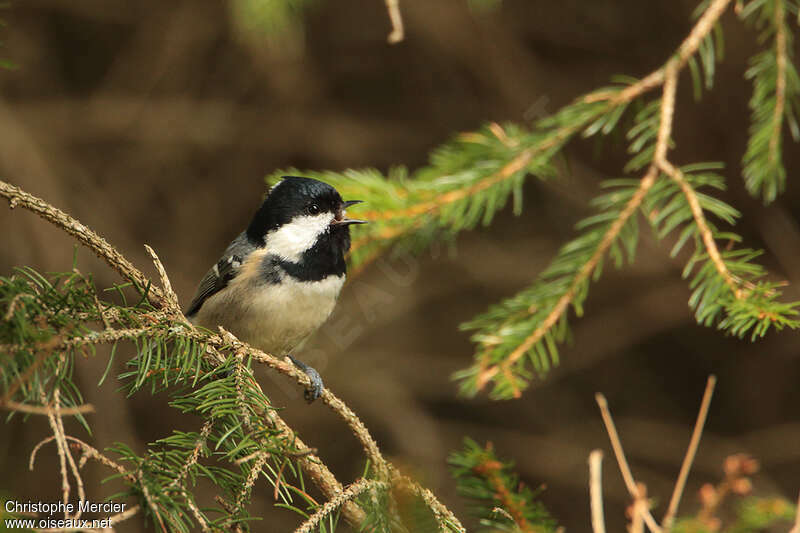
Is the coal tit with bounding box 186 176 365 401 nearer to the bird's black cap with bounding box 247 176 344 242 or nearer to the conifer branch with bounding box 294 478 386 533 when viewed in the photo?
the bird's black cap with bounding box 247 176 344 242

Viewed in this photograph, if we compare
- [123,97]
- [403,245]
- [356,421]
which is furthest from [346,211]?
[123,97]

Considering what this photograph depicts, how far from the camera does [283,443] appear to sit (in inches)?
38.0

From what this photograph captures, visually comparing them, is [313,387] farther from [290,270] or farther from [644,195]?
[644,195]

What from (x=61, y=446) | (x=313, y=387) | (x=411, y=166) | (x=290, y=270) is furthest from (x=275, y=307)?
(x=411, y=166)

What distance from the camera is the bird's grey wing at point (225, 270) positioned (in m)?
2.11

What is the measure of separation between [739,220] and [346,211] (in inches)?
66.6

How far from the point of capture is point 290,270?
6.52 ft

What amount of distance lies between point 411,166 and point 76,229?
7.36 ft

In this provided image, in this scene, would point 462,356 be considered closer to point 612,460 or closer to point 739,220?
point 612,460

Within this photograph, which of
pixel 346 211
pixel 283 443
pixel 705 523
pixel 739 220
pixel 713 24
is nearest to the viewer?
pixel 705 523

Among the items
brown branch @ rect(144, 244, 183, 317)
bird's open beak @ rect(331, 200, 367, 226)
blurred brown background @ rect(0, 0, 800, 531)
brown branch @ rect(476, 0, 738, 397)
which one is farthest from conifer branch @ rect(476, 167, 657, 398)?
blurred brown background @ rect(0, 0, 800, 531)

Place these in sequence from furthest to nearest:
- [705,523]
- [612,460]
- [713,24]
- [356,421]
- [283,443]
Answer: [612,460] → [713,24] → [356,421] → [283,443] → [705,523]

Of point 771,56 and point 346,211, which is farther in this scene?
point 346,211

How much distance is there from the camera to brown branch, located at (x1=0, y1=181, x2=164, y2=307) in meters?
1.03
